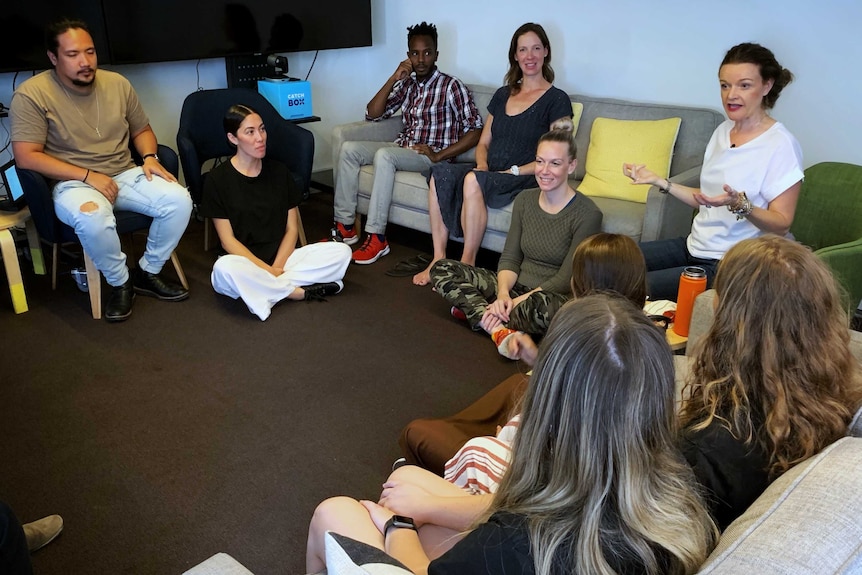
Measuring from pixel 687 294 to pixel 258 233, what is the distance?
2057 millimetres

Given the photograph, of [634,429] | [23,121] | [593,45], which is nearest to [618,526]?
[634,429]

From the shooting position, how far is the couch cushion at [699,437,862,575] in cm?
86

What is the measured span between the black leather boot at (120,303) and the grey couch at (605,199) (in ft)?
4.53

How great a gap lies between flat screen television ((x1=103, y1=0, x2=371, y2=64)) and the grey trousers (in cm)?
87

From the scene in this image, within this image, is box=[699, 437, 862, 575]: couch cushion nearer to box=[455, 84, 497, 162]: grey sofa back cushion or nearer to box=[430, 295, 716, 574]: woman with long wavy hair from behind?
box=[430, 295, 716, 574]: woman with long wavy hair from behind

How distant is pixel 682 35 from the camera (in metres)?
3.71

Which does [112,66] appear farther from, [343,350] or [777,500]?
[777,500]

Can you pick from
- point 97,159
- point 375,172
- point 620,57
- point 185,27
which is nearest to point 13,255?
point 97,159

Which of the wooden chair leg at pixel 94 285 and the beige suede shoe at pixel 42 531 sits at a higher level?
the wooden chair leg at pixel 94 285

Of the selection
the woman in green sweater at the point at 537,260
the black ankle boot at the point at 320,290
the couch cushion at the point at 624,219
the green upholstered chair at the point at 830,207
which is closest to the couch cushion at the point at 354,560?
the woman in green sweater at the point at 537,260

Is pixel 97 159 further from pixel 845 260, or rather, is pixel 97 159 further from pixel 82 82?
pixel 845 260

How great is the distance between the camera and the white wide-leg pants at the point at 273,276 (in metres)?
3.29

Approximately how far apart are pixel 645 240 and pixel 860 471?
2.24m

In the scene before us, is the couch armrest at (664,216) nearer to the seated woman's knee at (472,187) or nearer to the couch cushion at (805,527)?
the seated woman's knee at (472,187)
